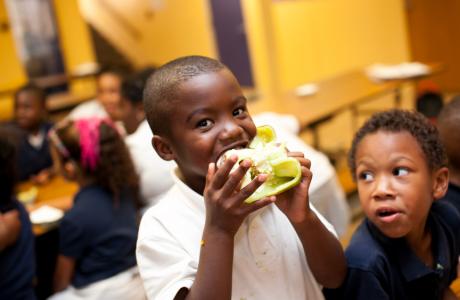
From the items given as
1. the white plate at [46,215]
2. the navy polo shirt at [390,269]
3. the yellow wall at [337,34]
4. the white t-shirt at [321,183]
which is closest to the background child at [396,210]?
the navy polo shirt at [390,269]

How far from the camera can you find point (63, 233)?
7.36 ft

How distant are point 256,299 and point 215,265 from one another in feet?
0.62

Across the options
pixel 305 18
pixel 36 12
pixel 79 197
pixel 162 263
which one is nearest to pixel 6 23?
pixel 36 12

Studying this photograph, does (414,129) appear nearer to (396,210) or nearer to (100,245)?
(396,210)

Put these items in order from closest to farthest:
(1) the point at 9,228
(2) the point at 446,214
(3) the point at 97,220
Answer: (2) the point at 446,214
(1) the point at 9,228
(3) the point at 97,220

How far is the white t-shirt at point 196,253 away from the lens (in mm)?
1069

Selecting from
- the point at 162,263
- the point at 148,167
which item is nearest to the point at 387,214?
the point at 162,263

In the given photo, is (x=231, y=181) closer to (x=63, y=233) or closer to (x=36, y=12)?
(x=63, y=233)

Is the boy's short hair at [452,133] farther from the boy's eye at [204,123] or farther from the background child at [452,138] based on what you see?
the boy's eye at [204,123]

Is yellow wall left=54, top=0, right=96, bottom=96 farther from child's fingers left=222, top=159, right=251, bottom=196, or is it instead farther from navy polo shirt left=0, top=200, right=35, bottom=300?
child's fingers left=222, top=159, right=251, bottom=196

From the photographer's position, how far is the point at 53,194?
3.10 m

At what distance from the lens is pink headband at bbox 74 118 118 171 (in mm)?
2299

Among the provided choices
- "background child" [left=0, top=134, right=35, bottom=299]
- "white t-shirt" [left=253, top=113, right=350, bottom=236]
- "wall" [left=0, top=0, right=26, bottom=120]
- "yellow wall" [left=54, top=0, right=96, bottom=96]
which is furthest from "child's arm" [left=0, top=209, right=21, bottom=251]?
"yellow wall" [left=54, top=0, right=96, bottom=96]

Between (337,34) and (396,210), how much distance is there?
22.2ft
